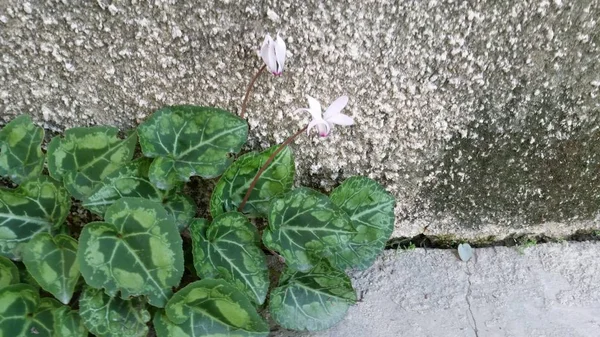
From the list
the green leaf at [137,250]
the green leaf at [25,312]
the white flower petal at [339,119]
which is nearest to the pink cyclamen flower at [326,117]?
the white flower petal at [339,119]

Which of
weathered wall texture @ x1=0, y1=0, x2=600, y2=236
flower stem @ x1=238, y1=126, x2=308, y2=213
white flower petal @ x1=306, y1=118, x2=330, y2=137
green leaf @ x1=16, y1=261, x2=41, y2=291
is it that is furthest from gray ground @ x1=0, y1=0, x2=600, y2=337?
green leaf @ x1=16, y1=261, x2=41, y2=291

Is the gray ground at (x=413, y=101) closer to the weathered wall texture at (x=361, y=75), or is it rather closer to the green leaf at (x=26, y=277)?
the weathered wall texture at (x=361, y=75)

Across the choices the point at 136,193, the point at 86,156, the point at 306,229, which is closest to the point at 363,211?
the point at 306,229

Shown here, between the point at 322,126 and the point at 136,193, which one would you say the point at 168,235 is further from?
the point at 322,126

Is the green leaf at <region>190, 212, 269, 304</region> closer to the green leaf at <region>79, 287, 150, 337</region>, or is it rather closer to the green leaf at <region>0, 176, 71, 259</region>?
the green leaf at <region>79, 287, 150, 337</region>

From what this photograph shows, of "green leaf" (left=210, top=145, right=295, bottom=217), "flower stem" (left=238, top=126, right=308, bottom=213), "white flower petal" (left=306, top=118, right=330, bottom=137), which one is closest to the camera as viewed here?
"white flower petal" (left=306, top=118, right=330, bottom=137)

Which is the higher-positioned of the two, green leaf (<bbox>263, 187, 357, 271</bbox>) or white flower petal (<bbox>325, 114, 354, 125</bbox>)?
white flower petal (<bbox>325, 114, 354, 125</bbox>)

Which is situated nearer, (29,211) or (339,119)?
(339,119)
